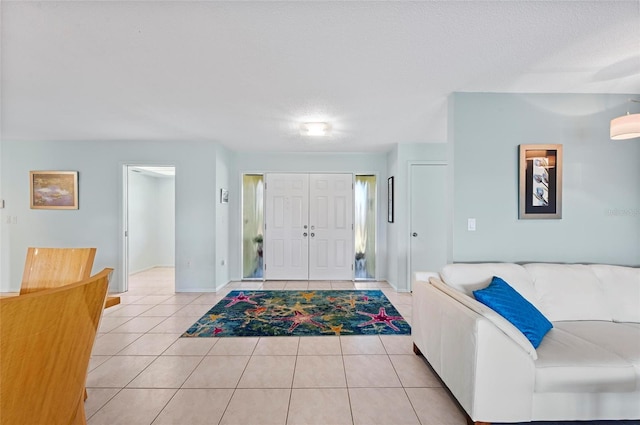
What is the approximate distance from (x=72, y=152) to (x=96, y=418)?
417 cm

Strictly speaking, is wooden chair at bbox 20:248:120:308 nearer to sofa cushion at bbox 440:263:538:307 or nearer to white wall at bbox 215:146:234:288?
sofa cushion at bbox 440:263:538:307

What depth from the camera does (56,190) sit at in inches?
166

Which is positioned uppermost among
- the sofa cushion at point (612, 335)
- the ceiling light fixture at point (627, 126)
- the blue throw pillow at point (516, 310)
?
the ceiling light fixture at point (627, 126)

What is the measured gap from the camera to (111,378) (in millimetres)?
2066

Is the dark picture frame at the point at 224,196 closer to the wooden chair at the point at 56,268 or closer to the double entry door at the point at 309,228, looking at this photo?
the double entry door at the point at 309,228

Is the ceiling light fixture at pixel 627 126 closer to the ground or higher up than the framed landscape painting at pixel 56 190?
higher up

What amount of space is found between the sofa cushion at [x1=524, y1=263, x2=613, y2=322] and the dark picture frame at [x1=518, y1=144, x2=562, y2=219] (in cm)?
56

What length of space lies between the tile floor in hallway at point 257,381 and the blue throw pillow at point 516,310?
2.19 ft

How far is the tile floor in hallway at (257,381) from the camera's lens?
1686mm

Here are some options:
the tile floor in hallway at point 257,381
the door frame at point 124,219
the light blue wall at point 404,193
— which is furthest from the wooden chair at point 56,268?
the light blue wall at point 404,193

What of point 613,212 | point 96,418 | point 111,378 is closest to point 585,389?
point 613,212

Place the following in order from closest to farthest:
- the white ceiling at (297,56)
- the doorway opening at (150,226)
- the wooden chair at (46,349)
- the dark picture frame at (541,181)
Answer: the wooden chair at (46,349), the white ceiling at (297,56), the dark picture frame at (541,181), the doorway opening at (150,226)

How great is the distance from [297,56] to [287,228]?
3455 millimetres

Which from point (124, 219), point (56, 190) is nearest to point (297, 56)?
point (124, 219)
